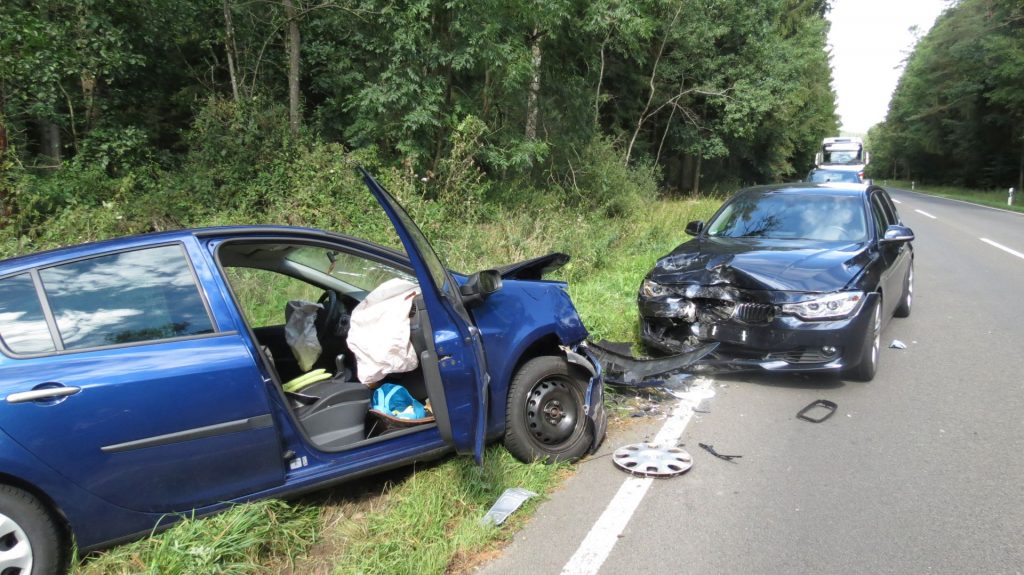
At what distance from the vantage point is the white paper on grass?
3.33 metres

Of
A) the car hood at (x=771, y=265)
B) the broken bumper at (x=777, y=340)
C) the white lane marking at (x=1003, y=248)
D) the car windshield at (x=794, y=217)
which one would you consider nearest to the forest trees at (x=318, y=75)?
the car windshield at (x=794, y=217)

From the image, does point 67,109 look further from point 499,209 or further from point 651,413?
point 651,413

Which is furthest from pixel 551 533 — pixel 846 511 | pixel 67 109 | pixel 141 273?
pixel 67 109

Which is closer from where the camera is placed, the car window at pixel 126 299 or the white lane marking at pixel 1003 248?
the car window at pixel 126 299

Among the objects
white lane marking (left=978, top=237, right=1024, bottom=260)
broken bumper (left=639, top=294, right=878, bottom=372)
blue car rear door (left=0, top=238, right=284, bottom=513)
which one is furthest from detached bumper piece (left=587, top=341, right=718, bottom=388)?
white lane marking (left=978, top=237, right=1024, bottom=260)

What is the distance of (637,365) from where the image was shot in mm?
4949

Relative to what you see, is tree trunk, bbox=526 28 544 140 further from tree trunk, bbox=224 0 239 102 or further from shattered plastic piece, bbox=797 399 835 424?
shattered plastic piece, bbox=797 399 835 424

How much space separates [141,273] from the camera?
9.25 feet

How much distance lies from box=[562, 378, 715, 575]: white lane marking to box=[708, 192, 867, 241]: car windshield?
265 cm

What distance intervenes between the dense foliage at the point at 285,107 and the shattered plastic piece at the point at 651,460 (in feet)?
23.1

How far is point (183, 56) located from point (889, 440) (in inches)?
663

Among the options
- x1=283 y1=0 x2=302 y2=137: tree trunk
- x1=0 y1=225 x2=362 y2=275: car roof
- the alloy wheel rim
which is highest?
x1=283 y1=0 x2=302 y2=137: tree trunk

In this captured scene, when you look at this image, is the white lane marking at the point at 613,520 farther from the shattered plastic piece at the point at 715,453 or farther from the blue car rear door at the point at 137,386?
the blue car rear door at the point at 137,386

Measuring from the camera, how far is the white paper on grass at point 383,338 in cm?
333
